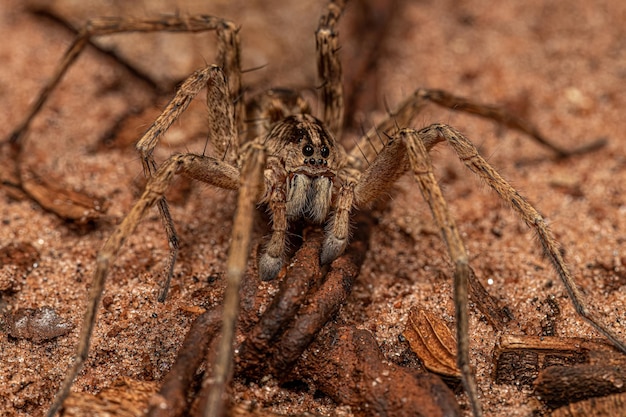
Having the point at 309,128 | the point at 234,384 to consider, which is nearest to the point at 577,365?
the point at 234,384

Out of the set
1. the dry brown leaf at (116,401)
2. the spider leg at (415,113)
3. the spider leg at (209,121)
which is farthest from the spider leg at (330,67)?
the dry brown leaf at (116,401)

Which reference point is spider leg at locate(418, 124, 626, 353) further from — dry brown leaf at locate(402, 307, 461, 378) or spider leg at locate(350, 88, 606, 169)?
spider leg at locate(350, 88, 606, 169)

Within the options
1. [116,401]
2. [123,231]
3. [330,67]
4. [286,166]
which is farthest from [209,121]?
[116,401]

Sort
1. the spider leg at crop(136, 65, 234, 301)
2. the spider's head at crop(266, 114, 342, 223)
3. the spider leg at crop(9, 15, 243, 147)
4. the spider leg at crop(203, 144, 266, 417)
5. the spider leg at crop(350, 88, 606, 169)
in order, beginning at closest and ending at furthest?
1. the spider leg at crop(203, 144, 266, 417)
2. the spider leg at crop(136, 65, 234, 301)
3. the spider's head at crop(266, 114, 342, 223)
4. the spider leg at crop(9, 15, 243, 147)
5. the spider leg at crop(350, 88, 606, 169)

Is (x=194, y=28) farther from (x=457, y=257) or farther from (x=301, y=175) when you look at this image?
(x=457, y=257)

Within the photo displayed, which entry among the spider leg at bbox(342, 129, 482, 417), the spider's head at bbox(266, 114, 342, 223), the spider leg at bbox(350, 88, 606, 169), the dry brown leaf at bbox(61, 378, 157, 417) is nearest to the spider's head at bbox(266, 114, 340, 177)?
the spider's head at bbox(266, 114, 342, 223)

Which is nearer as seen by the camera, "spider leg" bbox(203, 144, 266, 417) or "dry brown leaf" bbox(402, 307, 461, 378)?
Result: "spider leg" bbox(203, 144, 266, 417)

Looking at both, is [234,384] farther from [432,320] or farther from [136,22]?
[136,22]
